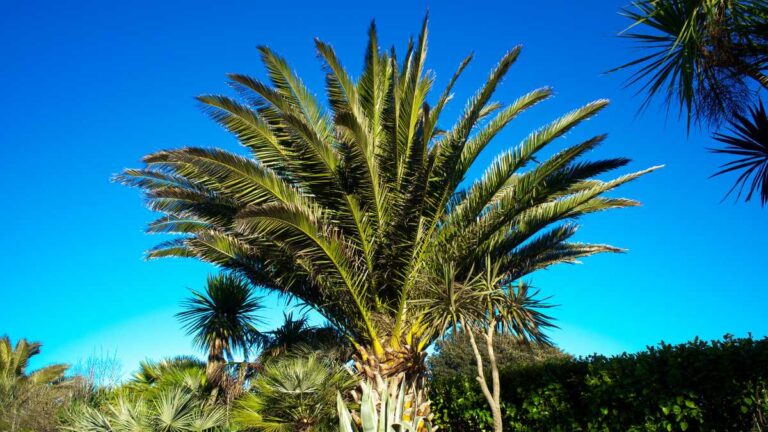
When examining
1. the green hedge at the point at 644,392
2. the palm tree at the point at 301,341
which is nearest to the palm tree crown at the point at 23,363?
the palm tree at the point at 301,341

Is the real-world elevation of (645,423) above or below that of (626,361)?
below

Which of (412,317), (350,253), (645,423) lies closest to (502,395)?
(412,317)

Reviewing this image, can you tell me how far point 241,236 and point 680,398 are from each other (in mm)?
7416

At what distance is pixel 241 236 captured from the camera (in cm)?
1051

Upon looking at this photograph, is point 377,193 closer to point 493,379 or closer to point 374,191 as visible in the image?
point 374,191

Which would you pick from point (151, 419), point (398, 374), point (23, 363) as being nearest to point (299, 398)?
point (398, 374)

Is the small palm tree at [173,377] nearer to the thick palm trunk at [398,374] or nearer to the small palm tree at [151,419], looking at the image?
the small palm tree at [151,419]

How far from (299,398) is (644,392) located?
5.18 meters

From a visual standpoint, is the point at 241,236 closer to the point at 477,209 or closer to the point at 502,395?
the point at 477,209

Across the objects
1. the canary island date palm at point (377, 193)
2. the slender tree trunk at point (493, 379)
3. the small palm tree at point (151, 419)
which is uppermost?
the canary island date palm at point (377, 193)

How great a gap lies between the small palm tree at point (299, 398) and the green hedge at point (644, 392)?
2.80m

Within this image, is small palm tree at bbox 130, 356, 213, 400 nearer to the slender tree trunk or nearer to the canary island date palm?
the canary island date palm

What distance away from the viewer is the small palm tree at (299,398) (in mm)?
9250

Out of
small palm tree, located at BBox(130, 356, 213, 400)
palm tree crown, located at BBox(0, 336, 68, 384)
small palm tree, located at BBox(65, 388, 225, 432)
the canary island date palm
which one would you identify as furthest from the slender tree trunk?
palm tree crown, located at BBox(0, 336, 68, 384)
